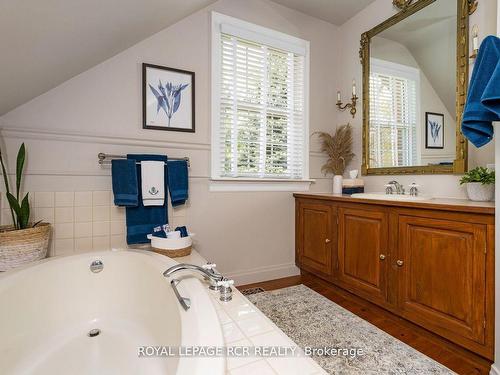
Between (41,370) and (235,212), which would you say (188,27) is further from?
(41,370)

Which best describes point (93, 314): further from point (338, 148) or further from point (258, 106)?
point (338, 148)

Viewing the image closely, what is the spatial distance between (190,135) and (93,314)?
1392 mm

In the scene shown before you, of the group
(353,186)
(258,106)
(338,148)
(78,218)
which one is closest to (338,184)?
(353,186)

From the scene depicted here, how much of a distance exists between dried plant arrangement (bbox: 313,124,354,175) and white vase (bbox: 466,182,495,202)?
1.15 metres

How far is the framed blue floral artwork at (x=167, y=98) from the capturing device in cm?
197

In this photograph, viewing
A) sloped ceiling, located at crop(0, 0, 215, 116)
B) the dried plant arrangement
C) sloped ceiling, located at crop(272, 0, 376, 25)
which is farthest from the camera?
the dried plant arrangement

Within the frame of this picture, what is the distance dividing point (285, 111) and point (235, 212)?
1101mm

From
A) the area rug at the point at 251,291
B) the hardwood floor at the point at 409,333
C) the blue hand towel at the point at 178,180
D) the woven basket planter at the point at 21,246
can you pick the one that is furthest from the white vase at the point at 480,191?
the woven basket planter at the point at 21,246

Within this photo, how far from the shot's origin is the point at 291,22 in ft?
8.34

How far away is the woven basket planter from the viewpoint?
1.36 meters

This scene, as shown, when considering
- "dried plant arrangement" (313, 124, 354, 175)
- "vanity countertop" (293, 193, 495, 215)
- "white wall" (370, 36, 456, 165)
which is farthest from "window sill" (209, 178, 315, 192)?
"white wall" (370, 36, 456, 165)

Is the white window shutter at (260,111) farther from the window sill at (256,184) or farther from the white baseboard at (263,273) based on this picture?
the white baseboard at (263,273)

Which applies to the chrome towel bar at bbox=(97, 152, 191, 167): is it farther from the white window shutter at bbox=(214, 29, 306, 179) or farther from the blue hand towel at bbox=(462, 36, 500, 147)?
the blue hand towel at bbox=(462, 36, 500, 147)

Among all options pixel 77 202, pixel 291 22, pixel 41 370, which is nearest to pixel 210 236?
pixel 77 202
